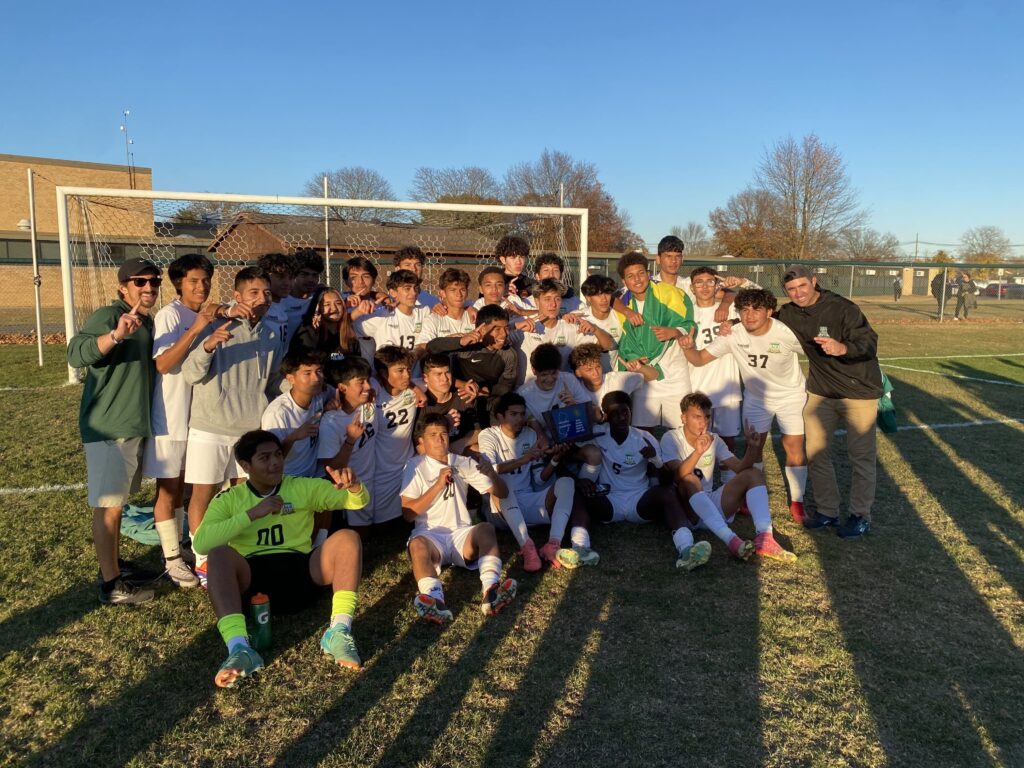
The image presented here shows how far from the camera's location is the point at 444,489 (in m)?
4.16

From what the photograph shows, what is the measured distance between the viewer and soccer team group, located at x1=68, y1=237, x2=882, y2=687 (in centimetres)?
351

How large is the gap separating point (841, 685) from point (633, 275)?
3.45m

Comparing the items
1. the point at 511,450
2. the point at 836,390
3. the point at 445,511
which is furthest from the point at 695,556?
the point at 836,390

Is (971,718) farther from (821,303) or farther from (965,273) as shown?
(965,273)

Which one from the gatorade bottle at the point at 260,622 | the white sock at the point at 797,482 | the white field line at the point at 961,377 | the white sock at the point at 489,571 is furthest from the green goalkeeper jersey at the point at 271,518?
the white field line at the point at 961,377

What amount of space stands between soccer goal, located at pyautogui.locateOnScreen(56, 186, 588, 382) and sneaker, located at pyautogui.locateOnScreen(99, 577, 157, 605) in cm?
585

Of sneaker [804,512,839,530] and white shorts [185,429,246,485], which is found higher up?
white shorts [185,429,246,485]

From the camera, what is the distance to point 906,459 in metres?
6.60

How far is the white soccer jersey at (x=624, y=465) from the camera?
4797 millimetres

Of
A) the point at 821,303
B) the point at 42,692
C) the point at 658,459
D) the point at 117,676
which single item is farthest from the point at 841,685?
the point at 42,692

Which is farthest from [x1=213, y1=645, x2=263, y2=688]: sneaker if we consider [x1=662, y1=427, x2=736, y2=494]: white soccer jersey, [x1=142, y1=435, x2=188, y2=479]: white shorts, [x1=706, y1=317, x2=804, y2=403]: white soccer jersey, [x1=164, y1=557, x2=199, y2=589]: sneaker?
[x1=706, y1=317, x2=804, y2=403]: white soccer jersey

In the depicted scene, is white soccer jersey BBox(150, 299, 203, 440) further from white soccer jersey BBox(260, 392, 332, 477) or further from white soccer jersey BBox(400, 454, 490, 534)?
white soccer jersey BBox(400, 454, 490, 534)

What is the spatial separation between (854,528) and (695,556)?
1388mm

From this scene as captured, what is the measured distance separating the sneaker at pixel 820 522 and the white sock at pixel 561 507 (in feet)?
5.80
